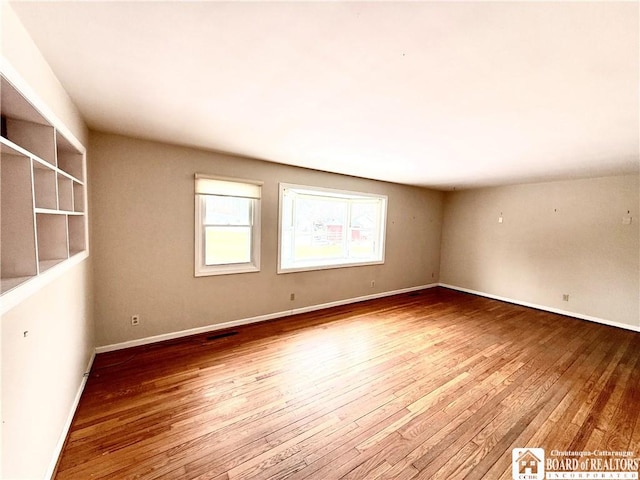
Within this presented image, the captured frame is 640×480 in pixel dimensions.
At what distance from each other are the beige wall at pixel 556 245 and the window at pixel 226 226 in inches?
184

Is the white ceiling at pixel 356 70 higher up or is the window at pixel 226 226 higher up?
the white ceiling at pixel 356 70

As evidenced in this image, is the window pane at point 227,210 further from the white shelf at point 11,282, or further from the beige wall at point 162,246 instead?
the white shelf at point 11,282

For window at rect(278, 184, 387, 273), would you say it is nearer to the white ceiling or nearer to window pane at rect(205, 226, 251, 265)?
window pane at rect(205, 226, 251, 265)

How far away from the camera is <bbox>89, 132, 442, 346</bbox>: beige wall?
2684 millimetres

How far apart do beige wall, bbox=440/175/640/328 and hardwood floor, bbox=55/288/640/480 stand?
0.85 m

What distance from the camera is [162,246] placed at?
2.97 metres

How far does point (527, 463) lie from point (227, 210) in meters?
A: 3.64

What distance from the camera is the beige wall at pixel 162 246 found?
2684mm

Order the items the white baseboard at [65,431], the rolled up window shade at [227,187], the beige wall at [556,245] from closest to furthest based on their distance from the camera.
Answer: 1. the white baseboard at [65,431]
2. the rolled up window shade at [227,187]
3. the beige wall at [556,245]

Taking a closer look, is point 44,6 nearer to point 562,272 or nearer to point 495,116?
point 495,116

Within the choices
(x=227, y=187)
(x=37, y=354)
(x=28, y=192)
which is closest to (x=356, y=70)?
(x=28, y=192)

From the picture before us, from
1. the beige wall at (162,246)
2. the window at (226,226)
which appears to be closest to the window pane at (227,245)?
the window at (226,226)

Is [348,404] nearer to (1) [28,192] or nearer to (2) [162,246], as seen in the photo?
(1) [28,192]

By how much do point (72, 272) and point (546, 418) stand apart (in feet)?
12.3
